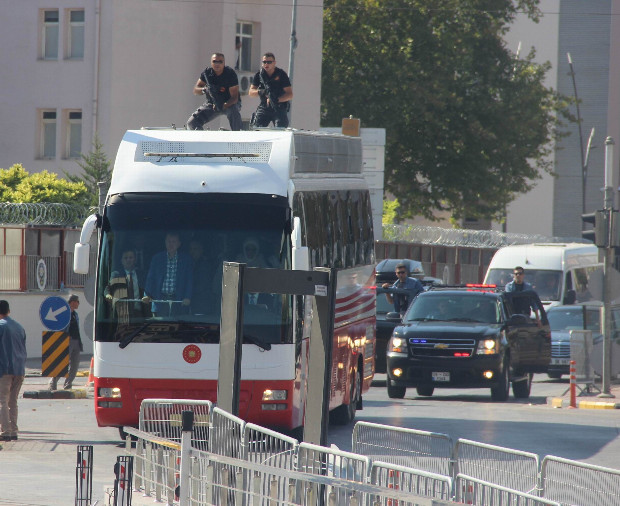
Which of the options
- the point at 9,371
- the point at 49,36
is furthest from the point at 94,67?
the point at 9,371

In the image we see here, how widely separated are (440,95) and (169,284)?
1680 inches

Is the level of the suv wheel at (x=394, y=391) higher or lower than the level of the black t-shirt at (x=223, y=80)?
lower

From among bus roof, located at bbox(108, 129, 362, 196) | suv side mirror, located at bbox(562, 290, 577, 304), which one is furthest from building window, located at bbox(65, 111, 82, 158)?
bus roof, located at bbox(108, 129, 362, 196)

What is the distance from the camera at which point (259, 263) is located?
1484cm

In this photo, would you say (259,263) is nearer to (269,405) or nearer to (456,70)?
(269,405)

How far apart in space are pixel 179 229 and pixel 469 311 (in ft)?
31.3

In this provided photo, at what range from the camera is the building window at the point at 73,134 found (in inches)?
1693

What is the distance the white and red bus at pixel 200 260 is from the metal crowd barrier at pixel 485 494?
6.95 m

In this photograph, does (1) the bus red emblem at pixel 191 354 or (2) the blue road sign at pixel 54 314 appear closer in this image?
(1) the bus red emblem at pixel 191 354

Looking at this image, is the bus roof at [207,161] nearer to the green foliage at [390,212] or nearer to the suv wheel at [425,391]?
the suv wheel at [425,391]

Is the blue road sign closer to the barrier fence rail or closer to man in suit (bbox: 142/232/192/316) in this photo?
man in suit (bbox: 142/232/192/316)

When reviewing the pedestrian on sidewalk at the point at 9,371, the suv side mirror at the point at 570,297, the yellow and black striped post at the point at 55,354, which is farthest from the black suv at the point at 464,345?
the suv side mirror at the point at 570,297

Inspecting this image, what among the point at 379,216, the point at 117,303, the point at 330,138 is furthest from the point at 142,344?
the point at 379,216

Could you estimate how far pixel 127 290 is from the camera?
48.4ft
